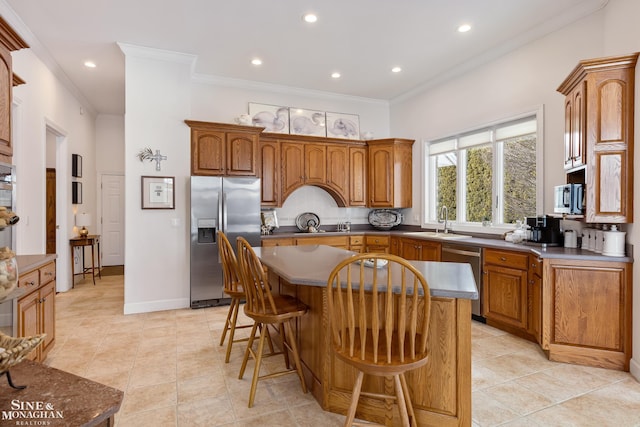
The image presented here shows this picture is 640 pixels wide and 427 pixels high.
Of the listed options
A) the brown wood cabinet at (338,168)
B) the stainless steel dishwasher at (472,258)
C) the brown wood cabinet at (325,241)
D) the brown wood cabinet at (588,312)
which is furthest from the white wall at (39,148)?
the brown wood cabinet at (588,312)

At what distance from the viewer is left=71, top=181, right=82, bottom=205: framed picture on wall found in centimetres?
579

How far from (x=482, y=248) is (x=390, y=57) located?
2687mm

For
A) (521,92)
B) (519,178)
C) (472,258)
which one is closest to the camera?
(472,258)

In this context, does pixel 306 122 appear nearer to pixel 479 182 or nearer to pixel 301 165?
pixel 301 165

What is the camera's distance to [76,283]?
6008 mm

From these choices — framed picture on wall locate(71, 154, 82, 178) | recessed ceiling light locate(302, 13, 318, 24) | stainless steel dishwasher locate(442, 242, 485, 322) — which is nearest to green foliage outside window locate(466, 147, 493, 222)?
stainless steel dishwasher locate(442, 242, 485, 322)

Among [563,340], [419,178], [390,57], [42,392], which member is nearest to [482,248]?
[563,340]

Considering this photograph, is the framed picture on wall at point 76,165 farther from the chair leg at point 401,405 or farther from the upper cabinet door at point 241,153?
the chair leg at point 401,405

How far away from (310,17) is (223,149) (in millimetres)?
1977

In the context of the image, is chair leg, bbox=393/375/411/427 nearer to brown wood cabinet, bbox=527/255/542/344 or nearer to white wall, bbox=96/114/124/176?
brown wood cabinet, bbox=527/255/542/344

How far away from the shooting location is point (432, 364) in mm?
1977

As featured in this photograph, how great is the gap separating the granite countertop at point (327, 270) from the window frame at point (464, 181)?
7.06 ft

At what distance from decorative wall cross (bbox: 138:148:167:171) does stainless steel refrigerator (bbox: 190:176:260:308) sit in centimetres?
47

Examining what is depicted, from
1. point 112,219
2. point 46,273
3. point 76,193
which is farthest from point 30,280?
point 112,219
